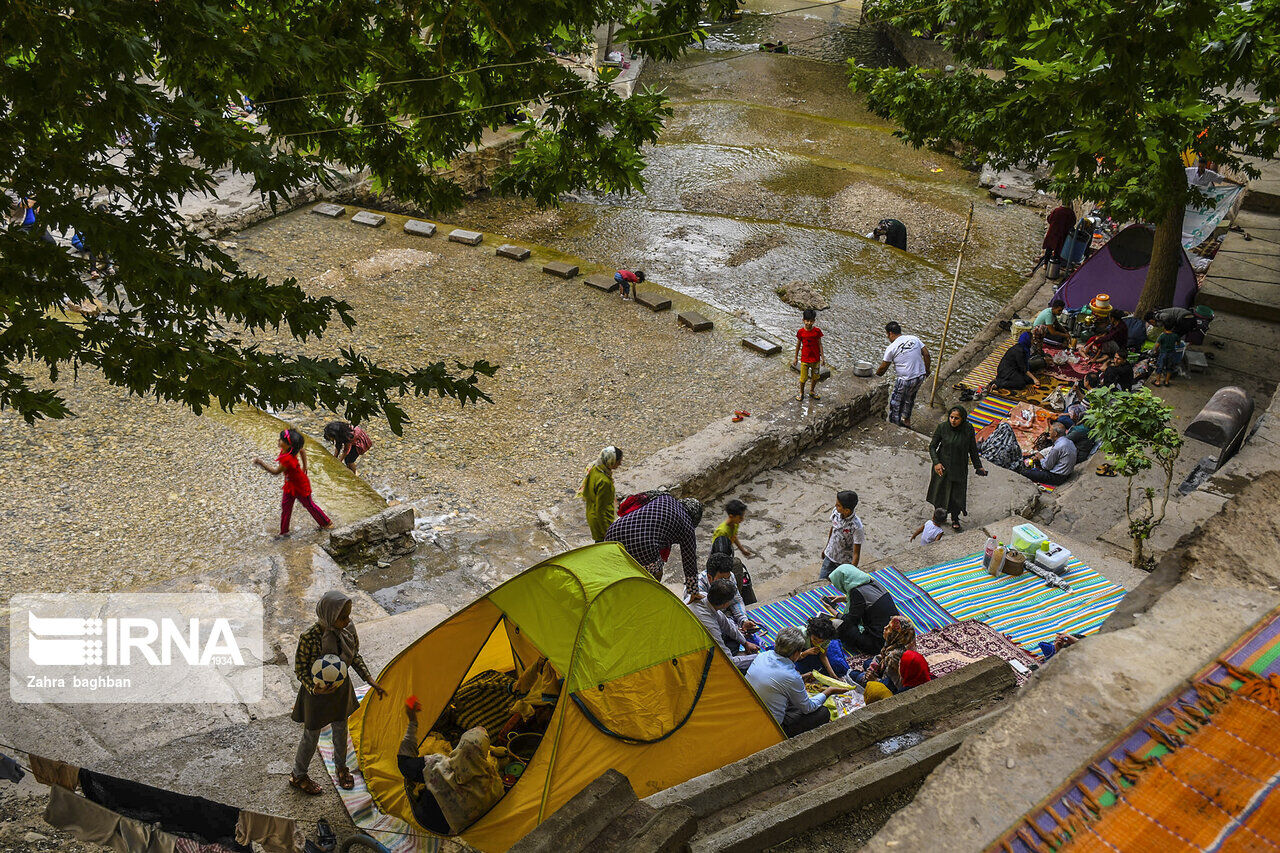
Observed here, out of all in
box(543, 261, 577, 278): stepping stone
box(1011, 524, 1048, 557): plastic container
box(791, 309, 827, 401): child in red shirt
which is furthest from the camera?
box(543, 261, 577, 278): stepping stone

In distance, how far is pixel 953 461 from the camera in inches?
306

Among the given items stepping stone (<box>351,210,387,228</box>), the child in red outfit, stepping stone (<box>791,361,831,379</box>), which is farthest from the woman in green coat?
stepping stone (<box>351,210,387,228</box>)

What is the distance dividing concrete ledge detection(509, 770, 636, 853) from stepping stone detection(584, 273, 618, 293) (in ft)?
29.0

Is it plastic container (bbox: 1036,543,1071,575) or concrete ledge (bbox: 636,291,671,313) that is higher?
concrete ledge (bbox: 636,291,671,313)

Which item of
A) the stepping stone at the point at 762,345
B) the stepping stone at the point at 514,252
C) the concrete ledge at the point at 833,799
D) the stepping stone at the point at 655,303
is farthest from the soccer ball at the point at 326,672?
the stepping stone at the point at 514,252

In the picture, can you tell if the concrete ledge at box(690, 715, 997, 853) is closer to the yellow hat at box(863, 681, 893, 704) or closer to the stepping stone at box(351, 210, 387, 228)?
the yellow hat at box(863, 681, 893, 704)

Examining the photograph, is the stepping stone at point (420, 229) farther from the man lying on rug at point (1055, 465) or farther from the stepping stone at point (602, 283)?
the man lying on rug at point (1055, 465)

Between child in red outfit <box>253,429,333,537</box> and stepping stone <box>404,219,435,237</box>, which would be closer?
child in red outfit <box>253,429,333,537</box>

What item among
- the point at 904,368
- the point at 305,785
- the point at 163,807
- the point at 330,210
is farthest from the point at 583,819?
the point at 330,210

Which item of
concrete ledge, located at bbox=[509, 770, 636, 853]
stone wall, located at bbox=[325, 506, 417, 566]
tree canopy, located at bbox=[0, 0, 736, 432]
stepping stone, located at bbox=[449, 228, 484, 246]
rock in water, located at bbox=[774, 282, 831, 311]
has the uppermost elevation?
tree canopy, located at bbox=[0, 0, 736, 432]

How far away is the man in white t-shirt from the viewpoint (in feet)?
30.5

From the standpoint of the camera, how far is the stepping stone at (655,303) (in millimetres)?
11453

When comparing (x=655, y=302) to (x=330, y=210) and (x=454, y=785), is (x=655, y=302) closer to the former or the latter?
(x=330, y=210)

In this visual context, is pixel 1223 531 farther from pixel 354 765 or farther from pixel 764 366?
pixel 764 366
